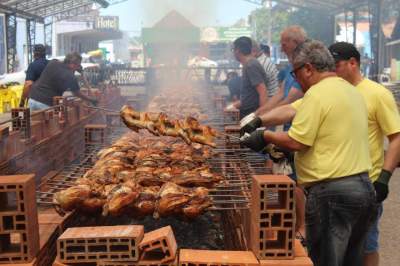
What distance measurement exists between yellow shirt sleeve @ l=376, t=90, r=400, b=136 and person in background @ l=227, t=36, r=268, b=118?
10.2 feet

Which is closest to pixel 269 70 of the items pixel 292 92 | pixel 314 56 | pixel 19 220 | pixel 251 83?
pixel 251 83

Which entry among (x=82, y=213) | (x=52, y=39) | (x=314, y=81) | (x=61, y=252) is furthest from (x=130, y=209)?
(x=52, y=39)

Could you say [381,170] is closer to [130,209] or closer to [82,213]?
[130,209]

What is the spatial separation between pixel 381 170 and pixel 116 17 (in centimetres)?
6428

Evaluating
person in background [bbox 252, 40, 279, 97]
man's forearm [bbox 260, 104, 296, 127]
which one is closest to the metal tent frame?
person in background [bbox 252, 40, 279, 97]

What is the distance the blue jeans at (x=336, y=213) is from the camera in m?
3.23

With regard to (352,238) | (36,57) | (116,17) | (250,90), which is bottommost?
(352,238)

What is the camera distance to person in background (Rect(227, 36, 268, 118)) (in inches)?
267

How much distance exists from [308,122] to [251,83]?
151 inches

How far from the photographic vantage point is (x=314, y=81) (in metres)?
3.27

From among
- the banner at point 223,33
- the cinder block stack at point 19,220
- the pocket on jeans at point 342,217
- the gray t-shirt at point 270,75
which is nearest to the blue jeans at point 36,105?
the gray t-shirt at point 270,75

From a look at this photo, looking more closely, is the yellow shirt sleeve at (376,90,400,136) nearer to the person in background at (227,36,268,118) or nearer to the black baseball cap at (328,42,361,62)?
the black baseball cap at (328,42,361,62)

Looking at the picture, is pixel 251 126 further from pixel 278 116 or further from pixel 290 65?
pixel 290 65

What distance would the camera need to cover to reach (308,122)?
3.08 m
